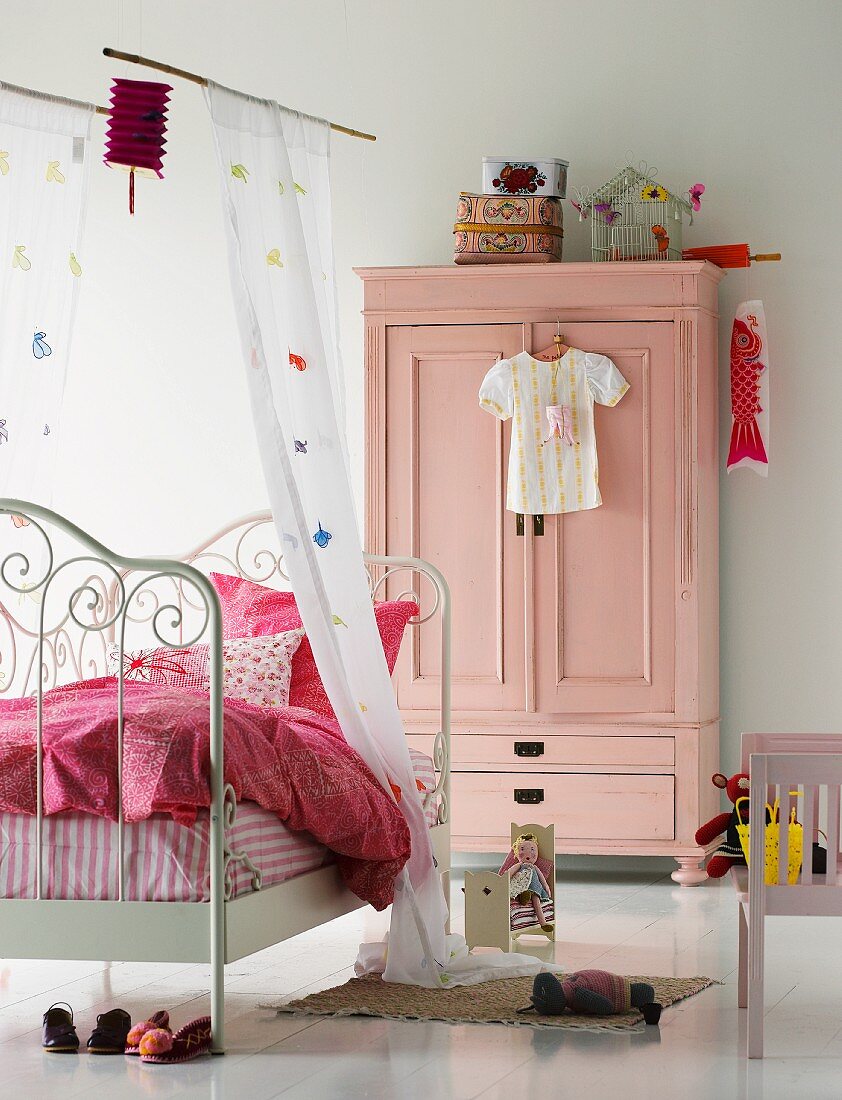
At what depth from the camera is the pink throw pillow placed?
13.2 ft

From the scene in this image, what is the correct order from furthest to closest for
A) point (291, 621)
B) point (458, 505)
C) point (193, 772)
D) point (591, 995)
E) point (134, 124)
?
1. point (458, 505)
2. point (291, 621)
3. point (134, 124)
4. point (591, 995)
5. point (193, 772)

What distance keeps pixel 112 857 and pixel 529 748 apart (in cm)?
224

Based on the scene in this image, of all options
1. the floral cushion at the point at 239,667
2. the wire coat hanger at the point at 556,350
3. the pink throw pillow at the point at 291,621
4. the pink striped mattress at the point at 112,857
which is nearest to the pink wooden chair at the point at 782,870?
the pink striped mattress at the point at 112,857

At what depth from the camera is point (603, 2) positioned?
17.5 feet

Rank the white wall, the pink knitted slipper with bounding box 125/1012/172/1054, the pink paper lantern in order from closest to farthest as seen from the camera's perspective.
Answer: the pink knitted slipper with bounding box 125/1012/172/1054, the pink paper lantern, the white wall

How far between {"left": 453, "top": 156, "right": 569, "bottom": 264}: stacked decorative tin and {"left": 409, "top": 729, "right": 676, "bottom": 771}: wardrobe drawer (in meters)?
1.54

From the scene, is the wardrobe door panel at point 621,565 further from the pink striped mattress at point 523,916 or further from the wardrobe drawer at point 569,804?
the pink striped mattress at point 523,916

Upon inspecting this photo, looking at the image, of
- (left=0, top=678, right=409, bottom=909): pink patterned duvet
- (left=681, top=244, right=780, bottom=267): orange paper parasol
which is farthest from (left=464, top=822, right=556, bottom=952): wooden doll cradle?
(left=681, top=244, right=780, bottom=267): orange paper parasol

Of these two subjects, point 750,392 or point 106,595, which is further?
point 750,392

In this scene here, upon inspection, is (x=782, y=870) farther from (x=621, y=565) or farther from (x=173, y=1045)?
(x=621, y=565)

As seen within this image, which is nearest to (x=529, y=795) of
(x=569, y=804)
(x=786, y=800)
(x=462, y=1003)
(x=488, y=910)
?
(x=569, y=804)

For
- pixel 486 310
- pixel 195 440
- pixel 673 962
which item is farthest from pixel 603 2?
pixel 673 962

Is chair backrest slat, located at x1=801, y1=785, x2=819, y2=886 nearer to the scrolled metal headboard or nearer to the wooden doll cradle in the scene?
the wooden doll cradle

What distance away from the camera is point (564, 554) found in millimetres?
4926
